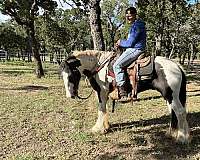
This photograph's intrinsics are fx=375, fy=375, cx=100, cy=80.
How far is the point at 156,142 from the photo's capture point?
784 cm

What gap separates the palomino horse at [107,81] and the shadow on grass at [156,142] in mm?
270

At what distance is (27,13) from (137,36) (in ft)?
53.9

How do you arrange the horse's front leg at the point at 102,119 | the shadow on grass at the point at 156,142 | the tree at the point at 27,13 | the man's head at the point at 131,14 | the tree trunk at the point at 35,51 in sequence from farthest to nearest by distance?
the tree trunk at the point at 35,51, the tree at the point at 27,13, the horse's front leg at the point at 102,119, the man's head at the point at 131,14, the shadow on grass at the point at 156,142

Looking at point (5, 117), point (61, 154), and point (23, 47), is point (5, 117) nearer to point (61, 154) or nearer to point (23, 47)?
point (61, 154)

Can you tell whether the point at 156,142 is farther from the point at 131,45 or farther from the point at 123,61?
the point at 131,45

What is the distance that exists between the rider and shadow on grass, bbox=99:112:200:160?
1.21 metres

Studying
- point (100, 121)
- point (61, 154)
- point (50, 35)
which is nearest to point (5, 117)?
point (100, 121)

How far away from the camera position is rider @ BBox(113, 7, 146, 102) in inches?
304

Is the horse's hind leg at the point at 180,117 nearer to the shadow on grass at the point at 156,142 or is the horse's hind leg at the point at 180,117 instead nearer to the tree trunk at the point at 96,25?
the shadow on grass at the point at 156,142

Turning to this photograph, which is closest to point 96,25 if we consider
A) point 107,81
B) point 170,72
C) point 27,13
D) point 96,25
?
point 96,25

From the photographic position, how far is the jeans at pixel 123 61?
25.8 feet

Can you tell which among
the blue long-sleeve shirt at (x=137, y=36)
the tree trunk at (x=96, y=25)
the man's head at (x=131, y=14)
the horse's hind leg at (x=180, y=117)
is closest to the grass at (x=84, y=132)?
the horse's hind leg at (x=180, y=117)

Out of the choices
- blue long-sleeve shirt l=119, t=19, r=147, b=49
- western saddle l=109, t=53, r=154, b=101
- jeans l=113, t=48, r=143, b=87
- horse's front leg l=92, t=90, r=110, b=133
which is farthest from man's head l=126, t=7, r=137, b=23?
horse's front leg l=92, t=90, r=110, b=133

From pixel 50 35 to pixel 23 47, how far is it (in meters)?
16.8
